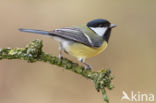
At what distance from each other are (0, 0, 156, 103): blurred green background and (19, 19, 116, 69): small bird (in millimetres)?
809

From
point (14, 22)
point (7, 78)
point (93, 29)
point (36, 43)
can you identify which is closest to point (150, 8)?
point (14, 22)

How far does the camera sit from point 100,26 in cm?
85

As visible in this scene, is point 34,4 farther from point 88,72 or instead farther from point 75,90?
point 88,72

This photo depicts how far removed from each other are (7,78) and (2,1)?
60cm

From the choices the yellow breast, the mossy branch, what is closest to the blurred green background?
the yellow breast

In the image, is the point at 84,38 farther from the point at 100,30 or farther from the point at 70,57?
the point at 70,57

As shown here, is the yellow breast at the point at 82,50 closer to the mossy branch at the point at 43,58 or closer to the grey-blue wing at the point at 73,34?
the grey-blue wing at the point at 73,34

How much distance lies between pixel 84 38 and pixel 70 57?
82cm

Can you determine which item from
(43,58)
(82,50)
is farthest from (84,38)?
(43,58)

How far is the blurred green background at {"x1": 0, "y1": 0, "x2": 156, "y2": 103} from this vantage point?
1.79 metres

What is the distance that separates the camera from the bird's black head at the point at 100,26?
0.84 metres

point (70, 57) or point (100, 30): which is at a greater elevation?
point (100, 30)

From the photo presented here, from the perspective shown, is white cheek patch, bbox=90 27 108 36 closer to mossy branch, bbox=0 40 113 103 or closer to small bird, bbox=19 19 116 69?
small bird, bbox=19 19 116 69

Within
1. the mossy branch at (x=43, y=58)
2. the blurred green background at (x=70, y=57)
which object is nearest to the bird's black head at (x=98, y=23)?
the mossy branch at (x=43, y=58)
